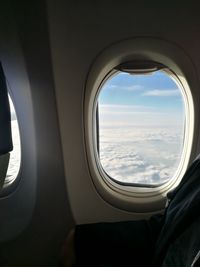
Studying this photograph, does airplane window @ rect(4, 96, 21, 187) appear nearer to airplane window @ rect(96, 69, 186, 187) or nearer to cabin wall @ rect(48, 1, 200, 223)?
cabin wall @ rect(48, 1, 200, 223)

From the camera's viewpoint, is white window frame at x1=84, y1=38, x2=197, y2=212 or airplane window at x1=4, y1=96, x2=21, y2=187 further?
airplane window at x1=4, y1=96, x2=21, y2=187

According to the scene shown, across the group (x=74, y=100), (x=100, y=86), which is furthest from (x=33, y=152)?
(x=100, y=86)

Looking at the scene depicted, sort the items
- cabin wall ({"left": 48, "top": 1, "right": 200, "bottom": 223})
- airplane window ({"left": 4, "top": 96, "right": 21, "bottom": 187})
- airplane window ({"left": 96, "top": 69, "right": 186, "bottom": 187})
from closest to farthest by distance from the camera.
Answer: cabin wall ({"left": 48, "top": 1, "right": 200, "bottom": 223})
airplane window ({"left": 96, "top": 69, "right": 186, "bottom": 187})
airplane window ({"left": 4, "top": 96, "right": 21, "bottom": 187})

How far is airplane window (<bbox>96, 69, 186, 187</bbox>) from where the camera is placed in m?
1.70

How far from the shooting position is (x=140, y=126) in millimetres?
1768

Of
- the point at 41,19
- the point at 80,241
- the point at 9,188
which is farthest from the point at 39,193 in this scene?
the point at 41,19

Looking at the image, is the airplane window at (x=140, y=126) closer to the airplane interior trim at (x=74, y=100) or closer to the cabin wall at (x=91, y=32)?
the airplane interior trim at (x=74, y=100)

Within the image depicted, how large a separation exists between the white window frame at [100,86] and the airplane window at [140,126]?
5cm

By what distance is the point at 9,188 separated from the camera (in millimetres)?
1899

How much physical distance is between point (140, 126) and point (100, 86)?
333 mm

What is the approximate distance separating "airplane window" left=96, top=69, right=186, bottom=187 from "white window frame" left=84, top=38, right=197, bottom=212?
1.9 inches

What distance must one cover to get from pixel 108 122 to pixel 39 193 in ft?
1.89

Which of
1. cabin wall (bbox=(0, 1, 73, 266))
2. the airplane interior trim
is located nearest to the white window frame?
the airplane interior trim

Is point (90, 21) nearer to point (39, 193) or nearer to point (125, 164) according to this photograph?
point (125, 164)
